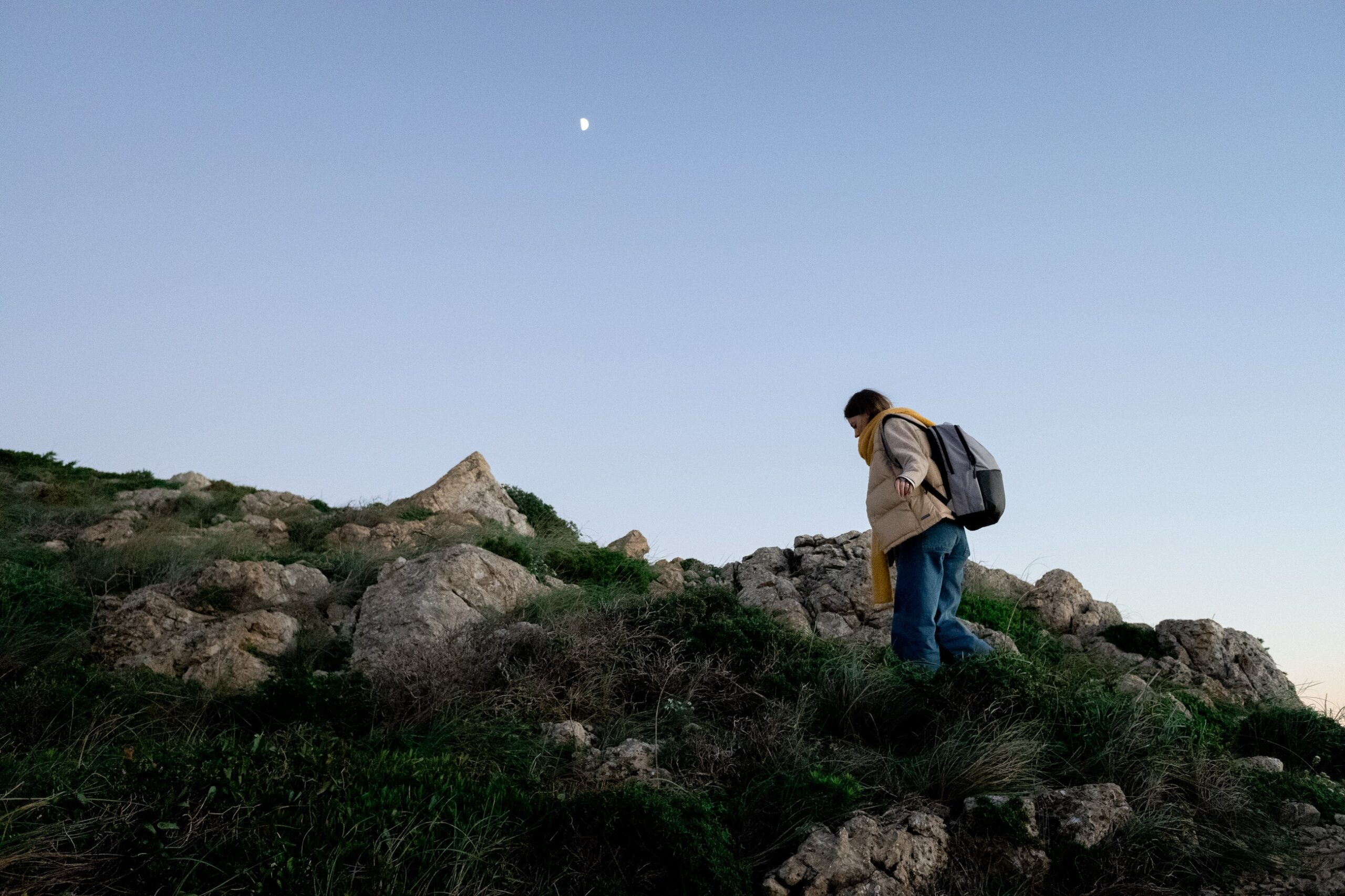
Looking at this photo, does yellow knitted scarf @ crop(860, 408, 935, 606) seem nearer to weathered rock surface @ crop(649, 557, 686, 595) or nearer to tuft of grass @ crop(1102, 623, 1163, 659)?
weathered rock surface @ crop(649, 557, 686, 595)

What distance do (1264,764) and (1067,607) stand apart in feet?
14.6

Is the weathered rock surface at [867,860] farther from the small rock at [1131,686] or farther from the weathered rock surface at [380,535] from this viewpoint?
the weathered rock surface at [380,535]

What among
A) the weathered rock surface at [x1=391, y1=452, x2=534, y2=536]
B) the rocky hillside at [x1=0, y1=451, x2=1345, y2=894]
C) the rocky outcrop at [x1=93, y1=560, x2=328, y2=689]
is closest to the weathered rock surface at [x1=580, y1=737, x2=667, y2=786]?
the rocky hillside at [x1=0, y1=451, x2=1345, y2=894]

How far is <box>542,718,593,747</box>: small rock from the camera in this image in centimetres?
557

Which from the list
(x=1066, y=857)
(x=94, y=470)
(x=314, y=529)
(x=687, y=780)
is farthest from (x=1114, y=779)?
(x=94, y=470)

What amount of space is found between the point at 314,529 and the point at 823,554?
8.08 metres

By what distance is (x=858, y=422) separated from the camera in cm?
799

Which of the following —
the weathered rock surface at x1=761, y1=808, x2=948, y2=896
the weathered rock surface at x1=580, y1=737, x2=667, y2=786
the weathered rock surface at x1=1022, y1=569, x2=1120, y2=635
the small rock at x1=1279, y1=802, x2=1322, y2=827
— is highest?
the weathered rock surface at x1=1022, y1=569, x2=1120, y2=635

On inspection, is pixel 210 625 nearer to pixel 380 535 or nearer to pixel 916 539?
pixel 380 535

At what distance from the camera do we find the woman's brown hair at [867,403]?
7949 millimetres

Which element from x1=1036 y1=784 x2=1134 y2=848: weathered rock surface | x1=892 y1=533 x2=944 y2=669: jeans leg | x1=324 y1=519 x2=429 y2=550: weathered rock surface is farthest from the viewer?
x1=324 y1=519 x2=429 y2=550: weathered rock surface

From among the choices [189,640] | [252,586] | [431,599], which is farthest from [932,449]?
[252,586]

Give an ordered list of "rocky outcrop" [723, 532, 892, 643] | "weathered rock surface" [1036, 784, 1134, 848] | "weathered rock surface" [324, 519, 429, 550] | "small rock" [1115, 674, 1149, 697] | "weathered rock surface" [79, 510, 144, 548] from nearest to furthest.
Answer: "weathered rock surface" [1036, 784, 1134, 848]
"small rock" [1115, 674, 1149, 697]
"rocky outcrop" [723, 532, 892, 643]
"weathered rock surface" [79, 510, 144, 548]
"weathered rock surface" [324, 519, 429, 550]

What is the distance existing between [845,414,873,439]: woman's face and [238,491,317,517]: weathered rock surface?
11406mm
